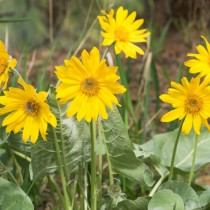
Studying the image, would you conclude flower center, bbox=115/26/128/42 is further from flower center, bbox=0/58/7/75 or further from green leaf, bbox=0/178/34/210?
green leaf, bbox=0/178/34/210

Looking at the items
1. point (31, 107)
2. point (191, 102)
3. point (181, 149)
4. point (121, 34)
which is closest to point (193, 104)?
point (191, 102)

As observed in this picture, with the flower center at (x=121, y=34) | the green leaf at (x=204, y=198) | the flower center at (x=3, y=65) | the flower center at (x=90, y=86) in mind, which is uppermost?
the flower center at (x=121, y=34)

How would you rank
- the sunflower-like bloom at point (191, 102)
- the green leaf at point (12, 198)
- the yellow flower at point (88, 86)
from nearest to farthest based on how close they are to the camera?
1. the yellow flower at point (88, 86)
2. the sunflower-like bloom at point (191, 102)
3. the green leaf at point (12, 198)

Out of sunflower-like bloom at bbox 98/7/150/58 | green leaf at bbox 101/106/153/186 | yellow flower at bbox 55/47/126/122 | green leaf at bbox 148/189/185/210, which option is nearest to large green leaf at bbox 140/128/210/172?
green leaf at bbox 101/106/153/186

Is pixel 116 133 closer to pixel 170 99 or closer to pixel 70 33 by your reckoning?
pixel 170 99

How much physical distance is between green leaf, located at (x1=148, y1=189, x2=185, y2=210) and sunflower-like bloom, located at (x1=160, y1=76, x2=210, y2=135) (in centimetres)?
17

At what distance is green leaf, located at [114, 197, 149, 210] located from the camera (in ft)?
4.98

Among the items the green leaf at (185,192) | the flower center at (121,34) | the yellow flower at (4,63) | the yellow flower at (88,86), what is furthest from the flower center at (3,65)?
the green leaf at (185,192)

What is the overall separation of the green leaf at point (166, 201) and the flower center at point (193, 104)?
8.2 inches

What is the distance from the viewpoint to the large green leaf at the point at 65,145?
1526 millimetres

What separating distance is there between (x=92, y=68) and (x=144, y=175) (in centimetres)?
47

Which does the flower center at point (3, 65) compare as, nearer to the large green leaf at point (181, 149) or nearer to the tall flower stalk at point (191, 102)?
the tall flower stalk at point (191, 102)

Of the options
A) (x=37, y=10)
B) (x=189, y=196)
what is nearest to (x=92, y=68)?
(x=189, y=196)

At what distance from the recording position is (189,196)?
5.01 ft
